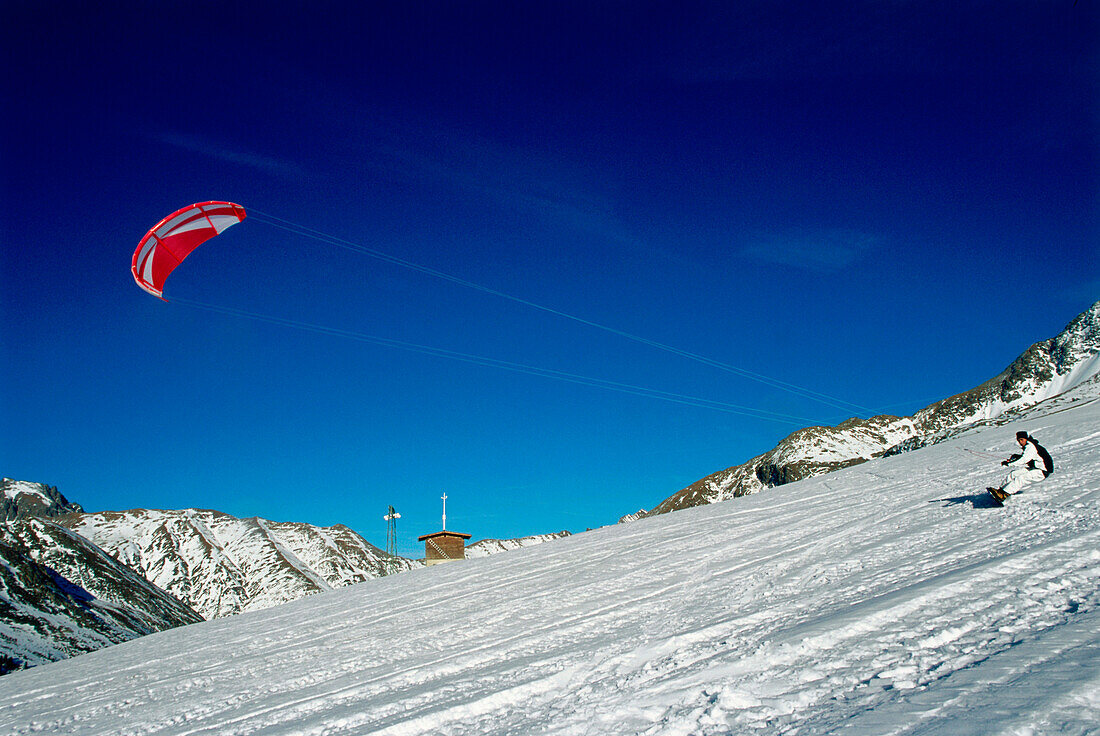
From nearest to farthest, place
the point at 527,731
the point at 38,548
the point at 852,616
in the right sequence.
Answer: the point at 527,731
the point at 852,616
the point at 38,548

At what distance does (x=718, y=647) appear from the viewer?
535 cm

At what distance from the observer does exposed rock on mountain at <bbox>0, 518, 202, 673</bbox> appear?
66.9 meters

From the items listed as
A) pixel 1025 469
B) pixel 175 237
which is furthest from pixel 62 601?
pixel 1025 469

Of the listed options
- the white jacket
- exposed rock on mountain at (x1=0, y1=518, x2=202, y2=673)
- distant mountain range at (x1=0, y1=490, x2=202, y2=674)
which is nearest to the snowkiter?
the white jacket

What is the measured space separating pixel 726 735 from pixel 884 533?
6961mm

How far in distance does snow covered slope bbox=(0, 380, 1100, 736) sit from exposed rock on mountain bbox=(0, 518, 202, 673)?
6108 cm

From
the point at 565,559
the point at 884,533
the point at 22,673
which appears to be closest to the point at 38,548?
the point at 22,673

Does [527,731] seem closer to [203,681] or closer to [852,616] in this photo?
[852,616]

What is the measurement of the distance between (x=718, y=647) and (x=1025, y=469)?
25.9 ft

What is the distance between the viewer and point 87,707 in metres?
8.41

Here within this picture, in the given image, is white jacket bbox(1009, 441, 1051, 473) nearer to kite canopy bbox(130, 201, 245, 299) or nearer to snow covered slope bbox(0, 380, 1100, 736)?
snow covered slope bbox(0, 380, 1100, 736)

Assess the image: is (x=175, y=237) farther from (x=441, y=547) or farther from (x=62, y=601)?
(x=62, y=601)

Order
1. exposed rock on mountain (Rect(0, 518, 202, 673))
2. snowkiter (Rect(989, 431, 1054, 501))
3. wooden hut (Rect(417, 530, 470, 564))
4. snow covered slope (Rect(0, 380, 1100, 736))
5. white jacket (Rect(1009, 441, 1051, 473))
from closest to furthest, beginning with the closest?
snow covered slope (Rect(0, 380, 1100, 736)), snowkiter (Rect(989, 431, 1054, 501)), white jacket (Rect(1009, 441, 1051, 473)), wooden hut (Rect(417, 530, 470, 564)), exposed rock on mountain (Rect(0, 518, 202, 673))

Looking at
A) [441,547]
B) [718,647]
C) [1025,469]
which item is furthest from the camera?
[441,547]
